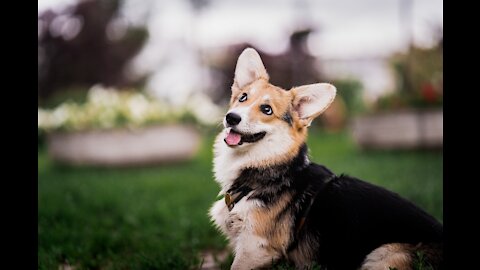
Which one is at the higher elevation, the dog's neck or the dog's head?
the dog's head

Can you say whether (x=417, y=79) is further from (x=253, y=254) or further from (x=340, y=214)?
(x=253, y=254)

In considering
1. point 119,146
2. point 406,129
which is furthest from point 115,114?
point 406,129

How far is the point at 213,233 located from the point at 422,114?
23.0ft

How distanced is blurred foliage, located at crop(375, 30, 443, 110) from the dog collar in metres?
6.85

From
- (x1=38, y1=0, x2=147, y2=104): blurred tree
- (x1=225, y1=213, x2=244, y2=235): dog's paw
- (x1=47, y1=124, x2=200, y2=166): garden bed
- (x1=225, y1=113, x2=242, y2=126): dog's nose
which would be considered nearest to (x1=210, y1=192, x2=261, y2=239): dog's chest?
(x1=225, y1=213, x2=244, y2=235): dog's paw

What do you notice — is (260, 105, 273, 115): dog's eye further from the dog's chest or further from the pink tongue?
the dog's chest

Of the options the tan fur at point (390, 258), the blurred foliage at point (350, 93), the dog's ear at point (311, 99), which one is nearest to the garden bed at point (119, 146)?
the dog's ear at point (311, 99)

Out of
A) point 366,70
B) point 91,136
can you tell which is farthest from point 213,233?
point 366,70

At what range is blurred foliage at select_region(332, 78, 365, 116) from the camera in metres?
21.1

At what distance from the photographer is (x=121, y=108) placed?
9.88 metres

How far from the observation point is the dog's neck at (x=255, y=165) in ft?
9.70

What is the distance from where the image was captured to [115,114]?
9.77 meters
